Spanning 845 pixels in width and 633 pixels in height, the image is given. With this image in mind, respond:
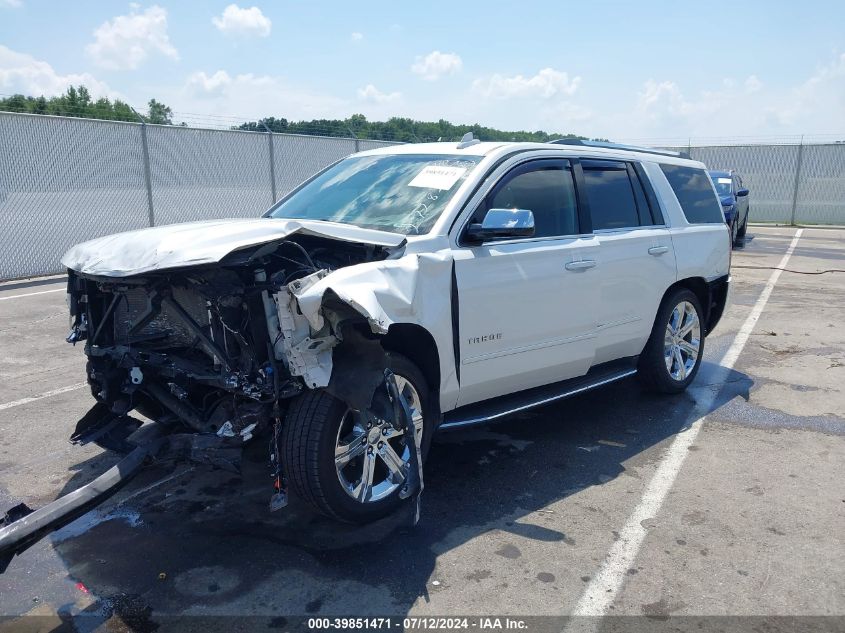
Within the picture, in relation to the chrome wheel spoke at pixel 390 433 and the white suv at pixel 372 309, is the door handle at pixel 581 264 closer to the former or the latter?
the white suv at pixel 372 309

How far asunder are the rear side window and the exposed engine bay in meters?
3.29

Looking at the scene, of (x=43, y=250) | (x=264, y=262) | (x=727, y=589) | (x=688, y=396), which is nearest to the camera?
(x=727, y=589)

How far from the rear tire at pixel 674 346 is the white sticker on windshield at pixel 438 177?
2.30m

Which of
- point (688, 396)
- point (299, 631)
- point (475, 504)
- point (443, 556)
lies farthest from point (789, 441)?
point (299, 631)

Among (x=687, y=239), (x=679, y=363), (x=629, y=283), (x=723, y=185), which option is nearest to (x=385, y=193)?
(x=629, y=283)

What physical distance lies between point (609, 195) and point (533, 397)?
1.70 m

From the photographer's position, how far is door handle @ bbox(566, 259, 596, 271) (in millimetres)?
4690

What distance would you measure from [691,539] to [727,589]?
46cm

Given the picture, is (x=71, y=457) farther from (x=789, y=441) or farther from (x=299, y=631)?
(x=789, y=441)

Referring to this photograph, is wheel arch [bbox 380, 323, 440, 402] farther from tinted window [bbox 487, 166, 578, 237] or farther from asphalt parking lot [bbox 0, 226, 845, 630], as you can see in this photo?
tinted window [bbox 487, 166, 578, 237]

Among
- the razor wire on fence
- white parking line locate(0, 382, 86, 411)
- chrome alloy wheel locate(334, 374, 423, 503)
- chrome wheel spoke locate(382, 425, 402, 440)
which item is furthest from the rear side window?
the razor wire on fence

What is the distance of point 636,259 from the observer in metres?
5.27

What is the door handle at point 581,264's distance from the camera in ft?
15.4

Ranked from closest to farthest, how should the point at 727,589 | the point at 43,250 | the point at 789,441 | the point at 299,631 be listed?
1. the point at 299,631
2. the point at 727,589
3. the point at 789,441
4. the point at 43,250
